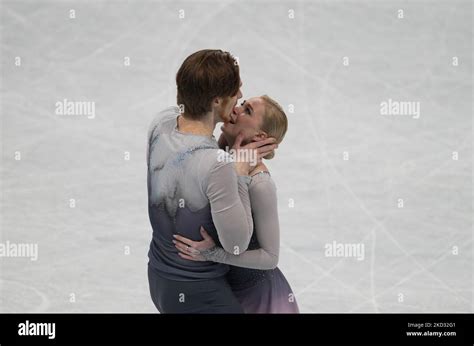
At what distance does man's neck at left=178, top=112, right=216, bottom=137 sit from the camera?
3215 millimetres

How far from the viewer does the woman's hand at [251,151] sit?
3.26 meters

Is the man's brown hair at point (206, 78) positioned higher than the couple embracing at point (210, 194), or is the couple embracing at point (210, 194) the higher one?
the man's brown hair at point (206, 78)

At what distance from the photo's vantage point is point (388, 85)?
25.1ft

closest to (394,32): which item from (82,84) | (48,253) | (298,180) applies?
(298,180)

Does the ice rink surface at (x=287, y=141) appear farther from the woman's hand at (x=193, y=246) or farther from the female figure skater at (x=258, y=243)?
the woman's hand at (x=193, y=246)

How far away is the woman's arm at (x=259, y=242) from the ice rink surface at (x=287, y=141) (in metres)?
2.00

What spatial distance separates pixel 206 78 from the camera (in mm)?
3143

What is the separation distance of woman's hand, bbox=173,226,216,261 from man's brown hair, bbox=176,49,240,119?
19.6 inches

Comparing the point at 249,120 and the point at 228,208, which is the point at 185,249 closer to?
the point at 228,208

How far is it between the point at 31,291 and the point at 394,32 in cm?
447

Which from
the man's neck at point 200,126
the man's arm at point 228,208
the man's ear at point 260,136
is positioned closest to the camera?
the man's arm at point 228,208

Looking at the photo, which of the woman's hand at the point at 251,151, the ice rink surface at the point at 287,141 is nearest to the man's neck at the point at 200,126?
the woman's hand at the point at 251,151

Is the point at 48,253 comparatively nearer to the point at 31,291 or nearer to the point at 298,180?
the point at 31,291

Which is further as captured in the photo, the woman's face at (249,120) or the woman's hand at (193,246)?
the woman's face at (249,120)
